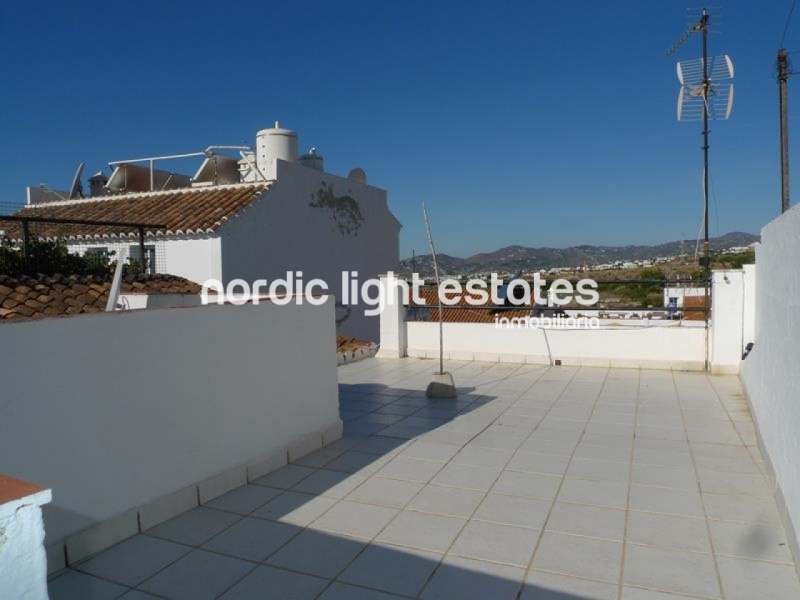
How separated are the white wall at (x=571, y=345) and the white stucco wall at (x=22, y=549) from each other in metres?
7.32

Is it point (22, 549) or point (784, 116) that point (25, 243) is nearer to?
point (22, 549)

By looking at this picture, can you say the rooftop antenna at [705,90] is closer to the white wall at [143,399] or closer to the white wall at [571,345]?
the white wall at [571,345]

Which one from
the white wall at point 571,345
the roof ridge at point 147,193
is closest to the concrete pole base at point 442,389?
the white wall at point 571,345

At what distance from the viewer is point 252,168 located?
13.0 metres

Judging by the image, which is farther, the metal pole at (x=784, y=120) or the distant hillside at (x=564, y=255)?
the distant hillside at (x=564, y=255)

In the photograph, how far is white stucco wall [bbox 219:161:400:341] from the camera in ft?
37.1

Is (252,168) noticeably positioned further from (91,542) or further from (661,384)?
(91,542)

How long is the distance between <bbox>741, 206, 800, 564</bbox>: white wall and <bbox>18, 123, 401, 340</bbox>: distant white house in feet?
29.2

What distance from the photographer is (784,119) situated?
846cm

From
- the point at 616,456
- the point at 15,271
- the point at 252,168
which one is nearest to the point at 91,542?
the point at 616,456

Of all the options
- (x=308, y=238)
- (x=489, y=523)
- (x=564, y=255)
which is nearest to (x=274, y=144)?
(x=308, y=238)

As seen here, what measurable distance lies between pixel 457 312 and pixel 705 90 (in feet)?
26.0

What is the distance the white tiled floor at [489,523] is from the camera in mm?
2457

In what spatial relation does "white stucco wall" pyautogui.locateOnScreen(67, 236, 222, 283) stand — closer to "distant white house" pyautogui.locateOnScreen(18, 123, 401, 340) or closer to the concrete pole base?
"distant white house" pyautogui.locateOnScreen(18, 123, 401, 340)
